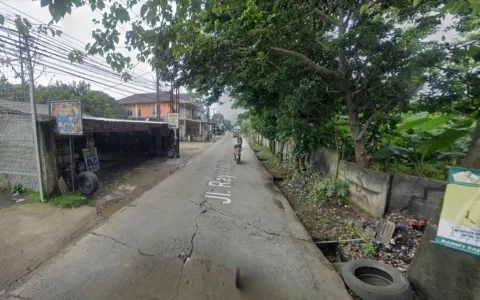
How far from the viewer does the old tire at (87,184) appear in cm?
600

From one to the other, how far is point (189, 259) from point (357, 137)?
4592mm

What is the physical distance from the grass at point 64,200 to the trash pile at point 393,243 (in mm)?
6128

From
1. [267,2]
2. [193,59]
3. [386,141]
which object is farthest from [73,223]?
[386,141]

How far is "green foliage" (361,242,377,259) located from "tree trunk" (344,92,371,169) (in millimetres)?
2034

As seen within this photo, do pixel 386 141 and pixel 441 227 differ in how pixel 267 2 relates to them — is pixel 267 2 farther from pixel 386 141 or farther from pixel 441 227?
pixel 441 227

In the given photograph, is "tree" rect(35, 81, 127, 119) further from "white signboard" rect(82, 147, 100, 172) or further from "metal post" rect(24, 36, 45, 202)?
"metal post" rect(24, 36, 45, 202)

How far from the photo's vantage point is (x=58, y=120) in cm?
554

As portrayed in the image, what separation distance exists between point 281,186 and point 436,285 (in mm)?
5844

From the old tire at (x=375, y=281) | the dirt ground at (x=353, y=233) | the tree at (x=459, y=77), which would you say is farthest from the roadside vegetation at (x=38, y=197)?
the tree at (x=459, y=77)

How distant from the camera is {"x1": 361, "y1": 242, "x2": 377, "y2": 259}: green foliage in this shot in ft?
11.5

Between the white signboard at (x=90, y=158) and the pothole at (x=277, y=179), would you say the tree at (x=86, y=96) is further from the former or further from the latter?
the pothole at (x=277, y=179)

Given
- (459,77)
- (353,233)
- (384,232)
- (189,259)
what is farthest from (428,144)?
(189,259)

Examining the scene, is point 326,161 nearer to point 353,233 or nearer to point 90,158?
point 353,233

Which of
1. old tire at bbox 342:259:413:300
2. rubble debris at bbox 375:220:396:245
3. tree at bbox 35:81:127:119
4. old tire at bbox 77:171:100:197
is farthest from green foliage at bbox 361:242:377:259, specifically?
tree at bbox 35:81:127:119
